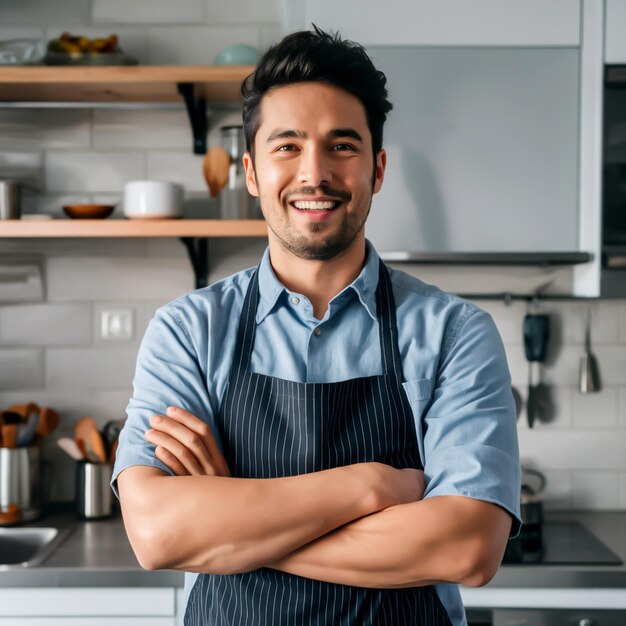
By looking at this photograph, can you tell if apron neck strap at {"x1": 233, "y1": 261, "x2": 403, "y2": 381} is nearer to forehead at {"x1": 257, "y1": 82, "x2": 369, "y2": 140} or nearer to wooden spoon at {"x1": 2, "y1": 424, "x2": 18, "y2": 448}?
forehead at {"x1": 257, "y1": 82, "x2": 369, "y2": 140}

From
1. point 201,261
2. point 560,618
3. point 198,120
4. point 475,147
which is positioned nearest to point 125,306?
point 201,261

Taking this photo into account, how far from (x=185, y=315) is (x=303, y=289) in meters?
0.21

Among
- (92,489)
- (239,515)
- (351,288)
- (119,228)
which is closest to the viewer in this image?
(239,515)

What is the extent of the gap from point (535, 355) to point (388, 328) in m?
1.29

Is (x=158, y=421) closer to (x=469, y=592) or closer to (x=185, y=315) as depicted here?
(x=185, y=315)

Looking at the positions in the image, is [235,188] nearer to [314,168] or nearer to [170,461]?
[314,168]

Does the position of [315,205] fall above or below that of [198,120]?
below

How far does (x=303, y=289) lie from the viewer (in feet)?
4.38

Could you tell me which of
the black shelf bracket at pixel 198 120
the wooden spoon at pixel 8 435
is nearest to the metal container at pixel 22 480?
the wooden spoon at pixel 8 435

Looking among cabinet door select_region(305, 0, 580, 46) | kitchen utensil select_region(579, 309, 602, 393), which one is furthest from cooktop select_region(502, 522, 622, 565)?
cabinet door select_region(305, 0, 580, 46)

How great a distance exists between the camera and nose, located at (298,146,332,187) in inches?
47.7

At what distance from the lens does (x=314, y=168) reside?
3.99ft

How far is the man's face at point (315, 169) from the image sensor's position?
48.3 inches

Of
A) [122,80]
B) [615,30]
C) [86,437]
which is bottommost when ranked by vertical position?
[86,437]
